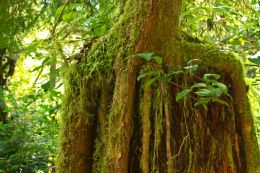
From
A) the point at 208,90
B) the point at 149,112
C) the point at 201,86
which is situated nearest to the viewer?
the point at 208,90

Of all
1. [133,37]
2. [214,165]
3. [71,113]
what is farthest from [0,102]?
[214,165]

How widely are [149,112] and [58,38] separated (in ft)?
5.14

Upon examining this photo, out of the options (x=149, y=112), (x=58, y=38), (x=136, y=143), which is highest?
(x=58, y=38)

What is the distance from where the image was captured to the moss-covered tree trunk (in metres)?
2.13

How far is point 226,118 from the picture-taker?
7.54ft

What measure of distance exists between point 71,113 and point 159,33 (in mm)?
833

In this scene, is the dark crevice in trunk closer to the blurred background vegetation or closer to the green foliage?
the green foliage

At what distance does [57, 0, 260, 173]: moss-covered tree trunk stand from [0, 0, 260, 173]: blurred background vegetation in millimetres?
257

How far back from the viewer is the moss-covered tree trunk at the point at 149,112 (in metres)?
2.13

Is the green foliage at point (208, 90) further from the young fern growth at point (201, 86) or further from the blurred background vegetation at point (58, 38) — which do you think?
the blurred background vegetation at point (58, 38)

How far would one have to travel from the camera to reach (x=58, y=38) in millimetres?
3357

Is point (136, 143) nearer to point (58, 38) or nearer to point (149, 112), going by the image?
point (149, 112)

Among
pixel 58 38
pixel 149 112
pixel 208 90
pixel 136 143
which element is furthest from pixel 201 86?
pixel 58 38

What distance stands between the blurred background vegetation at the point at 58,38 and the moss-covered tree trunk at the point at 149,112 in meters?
0.26
